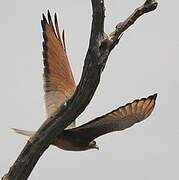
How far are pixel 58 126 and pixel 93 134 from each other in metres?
0.38

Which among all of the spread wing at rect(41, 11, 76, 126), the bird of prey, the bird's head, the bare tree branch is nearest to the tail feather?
the bird of prey

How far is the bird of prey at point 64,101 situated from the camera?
4918 mm

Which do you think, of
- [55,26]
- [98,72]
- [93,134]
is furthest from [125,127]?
[55,26]

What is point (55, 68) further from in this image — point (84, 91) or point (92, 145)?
point (84, 91)

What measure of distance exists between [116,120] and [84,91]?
0.41m

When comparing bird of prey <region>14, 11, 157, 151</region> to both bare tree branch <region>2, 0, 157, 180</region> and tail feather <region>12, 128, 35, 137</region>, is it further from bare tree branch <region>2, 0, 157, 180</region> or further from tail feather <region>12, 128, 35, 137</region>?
bare tree branch <region>2, 0, 157, 180</region>

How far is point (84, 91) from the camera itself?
4680 mm

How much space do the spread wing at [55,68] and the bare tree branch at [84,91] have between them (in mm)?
499

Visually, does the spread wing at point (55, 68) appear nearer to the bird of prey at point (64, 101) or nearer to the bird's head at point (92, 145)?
the bird of prey at point (64, 101)

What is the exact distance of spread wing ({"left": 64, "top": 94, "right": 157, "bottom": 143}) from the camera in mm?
4883

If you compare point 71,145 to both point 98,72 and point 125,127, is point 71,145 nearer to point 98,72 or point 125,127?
point 125,127

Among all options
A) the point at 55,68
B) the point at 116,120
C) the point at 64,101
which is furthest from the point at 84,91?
the point at 55,68

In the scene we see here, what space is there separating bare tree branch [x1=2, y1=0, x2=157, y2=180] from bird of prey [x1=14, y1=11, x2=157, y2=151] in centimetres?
10

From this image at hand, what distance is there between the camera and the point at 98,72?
4605mm
